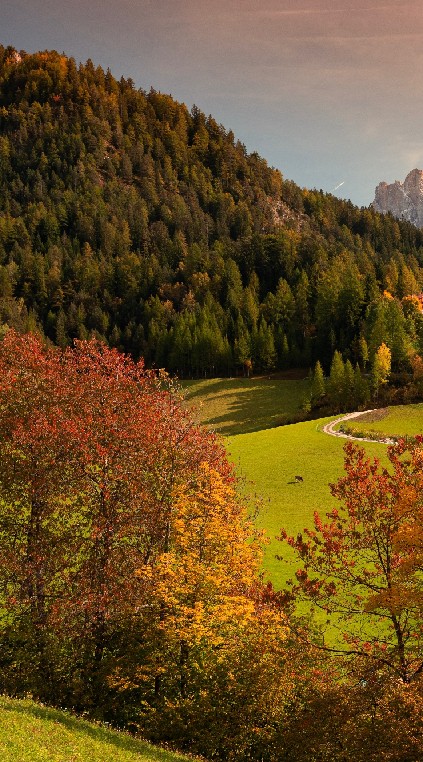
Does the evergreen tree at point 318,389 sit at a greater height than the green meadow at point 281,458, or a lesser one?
greater

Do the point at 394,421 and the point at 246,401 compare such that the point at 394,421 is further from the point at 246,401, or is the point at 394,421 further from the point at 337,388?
the point at 246,401

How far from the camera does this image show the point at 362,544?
747 inches

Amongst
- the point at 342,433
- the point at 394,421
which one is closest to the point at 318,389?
the point at 394,421

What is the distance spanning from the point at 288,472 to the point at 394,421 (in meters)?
25.7

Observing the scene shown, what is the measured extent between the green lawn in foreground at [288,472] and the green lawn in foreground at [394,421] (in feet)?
21.0

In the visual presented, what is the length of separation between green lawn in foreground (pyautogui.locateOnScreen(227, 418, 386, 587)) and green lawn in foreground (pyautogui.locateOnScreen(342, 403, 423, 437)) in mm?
6401

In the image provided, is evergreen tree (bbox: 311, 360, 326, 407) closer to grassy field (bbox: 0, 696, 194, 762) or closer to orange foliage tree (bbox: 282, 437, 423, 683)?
orange foliage tree (bbox: 282, 437, 423, 683)

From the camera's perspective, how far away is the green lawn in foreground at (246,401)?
324ft

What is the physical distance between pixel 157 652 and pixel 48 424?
36.3 feet

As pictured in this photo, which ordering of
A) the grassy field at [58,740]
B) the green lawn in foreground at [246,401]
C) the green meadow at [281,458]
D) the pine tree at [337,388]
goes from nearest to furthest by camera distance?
the grassy field at [58,740]
the green meadow at [281,458]
the pine tree at [337,388]
the green lawn in foreground at [246,401]

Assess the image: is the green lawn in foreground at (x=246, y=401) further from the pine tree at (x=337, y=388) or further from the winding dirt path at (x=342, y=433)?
the winding dirt path at (x=342, y=433)

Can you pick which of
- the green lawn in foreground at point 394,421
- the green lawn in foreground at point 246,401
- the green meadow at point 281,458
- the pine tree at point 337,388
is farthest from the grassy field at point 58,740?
the pine tree at point 337,388

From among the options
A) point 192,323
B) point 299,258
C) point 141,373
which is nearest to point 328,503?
point 141,373

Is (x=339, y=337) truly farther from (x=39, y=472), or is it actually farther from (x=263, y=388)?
(x=39, y=472)
